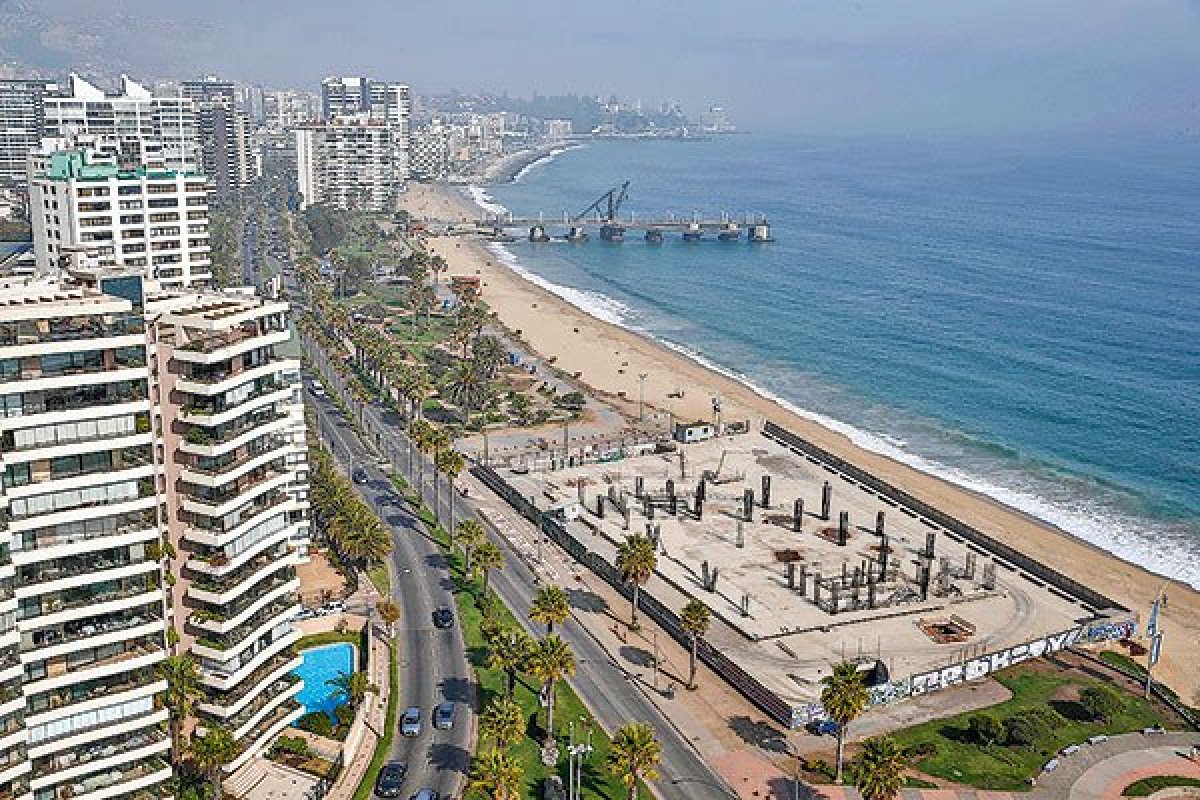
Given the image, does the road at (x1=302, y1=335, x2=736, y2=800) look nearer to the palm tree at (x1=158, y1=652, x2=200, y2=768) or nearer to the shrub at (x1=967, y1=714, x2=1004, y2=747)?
the shrub at (x1=967, y1=714, x2=1004, y2=747)

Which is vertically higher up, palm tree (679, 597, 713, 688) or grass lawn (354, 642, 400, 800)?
palm tree (679, 597, 713, 688)

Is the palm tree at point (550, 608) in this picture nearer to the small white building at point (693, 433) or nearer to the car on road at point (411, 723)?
the car on road at point (411, 723)

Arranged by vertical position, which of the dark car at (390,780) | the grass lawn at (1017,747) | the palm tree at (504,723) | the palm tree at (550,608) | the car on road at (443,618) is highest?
the palm tree at (550,608)

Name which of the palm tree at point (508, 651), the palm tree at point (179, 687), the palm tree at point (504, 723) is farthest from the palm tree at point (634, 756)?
the palm tree at point (179, 687)

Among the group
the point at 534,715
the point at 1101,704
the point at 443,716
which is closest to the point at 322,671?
the point at 443,716

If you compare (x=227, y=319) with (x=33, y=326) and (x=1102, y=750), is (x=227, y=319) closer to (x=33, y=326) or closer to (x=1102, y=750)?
(x=33, y=326)

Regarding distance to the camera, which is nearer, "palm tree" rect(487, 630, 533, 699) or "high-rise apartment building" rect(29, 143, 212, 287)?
"palm tree" rect(487, 630, 533, 699)

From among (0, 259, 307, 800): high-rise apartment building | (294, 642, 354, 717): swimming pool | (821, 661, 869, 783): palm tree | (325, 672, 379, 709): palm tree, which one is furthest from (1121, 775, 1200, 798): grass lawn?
(0, 259, 307, 800): high-rise apartment building
